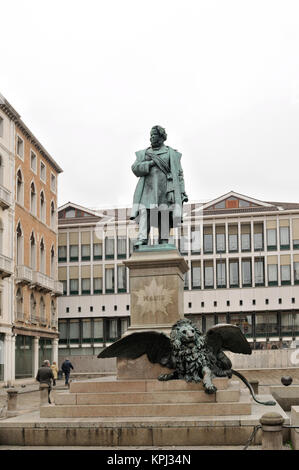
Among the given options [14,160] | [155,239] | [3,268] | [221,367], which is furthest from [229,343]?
[14,160]

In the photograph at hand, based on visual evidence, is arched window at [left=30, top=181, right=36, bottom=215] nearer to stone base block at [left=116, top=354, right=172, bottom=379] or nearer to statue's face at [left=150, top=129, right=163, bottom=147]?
statue's face at [left=150, top=129, right=163, bottom=147]

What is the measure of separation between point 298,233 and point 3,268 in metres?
33.5

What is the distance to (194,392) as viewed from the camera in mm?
11984

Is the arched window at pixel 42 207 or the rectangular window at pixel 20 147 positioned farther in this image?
the arched window at pixel 42 207

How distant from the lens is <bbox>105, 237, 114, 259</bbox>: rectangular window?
232 ft

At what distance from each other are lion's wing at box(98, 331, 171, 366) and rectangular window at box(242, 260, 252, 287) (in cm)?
5584

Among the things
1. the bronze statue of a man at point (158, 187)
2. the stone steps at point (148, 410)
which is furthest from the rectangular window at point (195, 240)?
the stone steps at point (148, 410)

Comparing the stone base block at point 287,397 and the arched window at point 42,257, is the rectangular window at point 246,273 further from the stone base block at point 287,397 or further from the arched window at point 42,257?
the stone base block at point 287,397

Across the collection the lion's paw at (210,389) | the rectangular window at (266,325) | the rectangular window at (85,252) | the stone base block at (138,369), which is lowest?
the lion's paw at (210,389)

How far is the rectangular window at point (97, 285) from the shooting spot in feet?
231

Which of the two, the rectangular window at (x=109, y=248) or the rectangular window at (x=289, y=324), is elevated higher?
the rectangular window at (x=109, y=248)

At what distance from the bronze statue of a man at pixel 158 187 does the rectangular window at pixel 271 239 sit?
54.0 metres

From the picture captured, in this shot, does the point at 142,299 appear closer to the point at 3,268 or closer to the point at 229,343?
the point at 229,343

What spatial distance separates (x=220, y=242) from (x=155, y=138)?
54.6 metres
